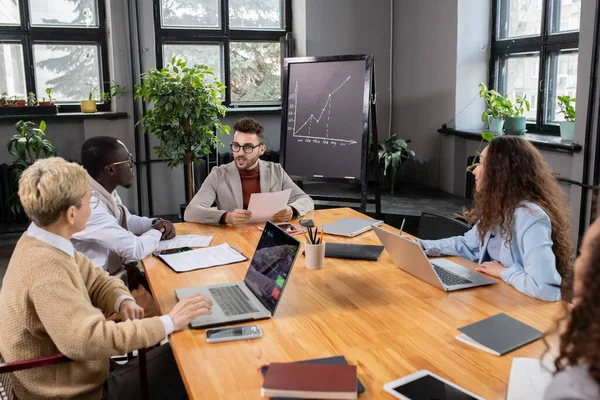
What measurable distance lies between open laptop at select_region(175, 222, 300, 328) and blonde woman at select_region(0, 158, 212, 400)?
0.29ft

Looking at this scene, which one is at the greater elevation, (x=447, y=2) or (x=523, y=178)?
(x=447, y=2)

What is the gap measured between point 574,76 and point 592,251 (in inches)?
155

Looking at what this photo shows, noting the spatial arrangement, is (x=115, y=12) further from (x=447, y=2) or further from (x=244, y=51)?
(x=447, y=2)

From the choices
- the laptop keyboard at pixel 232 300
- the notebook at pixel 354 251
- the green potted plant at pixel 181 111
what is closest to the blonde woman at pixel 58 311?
the laptop keyboard at pixel 232 300

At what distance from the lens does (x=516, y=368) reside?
53.7 inches

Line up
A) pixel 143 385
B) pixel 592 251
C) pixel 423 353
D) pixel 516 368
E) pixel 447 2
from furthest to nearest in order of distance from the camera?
pixel 447 2
pixel 143 385
pixel 423 353
pixel 516 368
pixel 592 251

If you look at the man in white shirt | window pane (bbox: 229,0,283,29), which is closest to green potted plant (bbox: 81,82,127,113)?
window pane (bbox: 229,0,283,29)

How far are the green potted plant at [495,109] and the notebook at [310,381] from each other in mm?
3881

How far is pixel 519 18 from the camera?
482 centimetres

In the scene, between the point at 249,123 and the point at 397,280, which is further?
the point at 249,123

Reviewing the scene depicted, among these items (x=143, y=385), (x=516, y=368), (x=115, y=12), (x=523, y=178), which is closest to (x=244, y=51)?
(x=115, y=12)

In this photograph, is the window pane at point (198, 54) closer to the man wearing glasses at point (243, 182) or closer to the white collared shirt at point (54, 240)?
the man wearing glasses at point (243, 182)

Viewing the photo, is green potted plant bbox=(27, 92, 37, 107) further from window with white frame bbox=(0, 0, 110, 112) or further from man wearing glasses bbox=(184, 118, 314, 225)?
man wearing glasses bbox=(184, 118, 314, 225)

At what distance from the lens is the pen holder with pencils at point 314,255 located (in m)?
2.22
